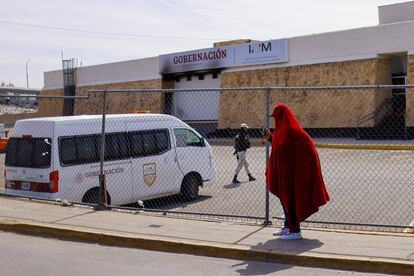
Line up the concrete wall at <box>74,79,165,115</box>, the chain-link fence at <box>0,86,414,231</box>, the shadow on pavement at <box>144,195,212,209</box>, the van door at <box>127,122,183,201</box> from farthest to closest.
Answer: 1. the concrete wall at <box>74,79,165,115</box>
2. the shadow on pavement at <box>144,195,212,209</box>
3. the van door at <box>127,122,183,201</box>
4. the chain-link fence at <box>0,86,414,231</box>

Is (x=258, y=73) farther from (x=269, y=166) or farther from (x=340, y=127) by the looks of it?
(x=269, y=166)

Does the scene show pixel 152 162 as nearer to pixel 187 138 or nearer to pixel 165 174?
pixel 165 174

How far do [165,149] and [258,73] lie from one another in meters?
23.3

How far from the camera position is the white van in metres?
10.6

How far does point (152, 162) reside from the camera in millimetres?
12039

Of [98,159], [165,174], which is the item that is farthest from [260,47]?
[98,159]

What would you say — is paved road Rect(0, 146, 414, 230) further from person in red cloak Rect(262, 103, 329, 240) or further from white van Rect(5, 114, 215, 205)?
person in red cloak Rect(262, 103, 329, 240)

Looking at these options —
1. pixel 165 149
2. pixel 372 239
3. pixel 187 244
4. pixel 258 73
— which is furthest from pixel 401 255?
pixel 258 73

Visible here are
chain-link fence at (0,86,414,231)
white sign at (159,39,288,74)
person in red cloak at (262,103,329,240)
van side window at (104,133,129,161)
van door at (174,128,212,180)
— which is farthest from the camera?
white sign at (159,39,288,74)

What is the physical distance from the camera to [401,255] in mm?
6598

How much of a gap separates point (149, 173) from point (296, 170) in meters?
5.11

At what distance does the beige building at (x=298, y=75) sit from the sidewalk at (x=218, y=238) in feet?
70.4

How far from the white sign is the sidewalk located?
24.9m

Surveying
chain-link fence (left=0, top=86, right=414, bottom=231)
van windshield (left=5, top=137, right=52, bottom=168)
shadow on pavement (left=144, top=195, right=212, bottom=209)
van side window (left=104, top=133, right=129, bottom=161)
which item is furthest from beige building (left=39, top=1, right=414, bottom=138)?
van windshield (left=5, top=137, right=52, bottom=168)
